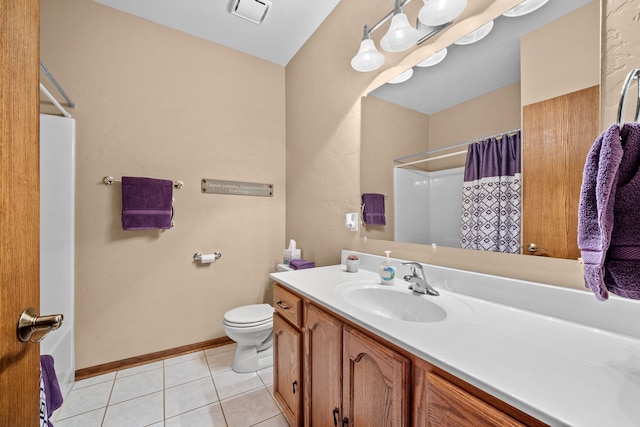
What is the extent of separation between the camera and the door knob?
1.48 feet

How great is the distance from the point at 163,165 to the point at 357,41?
166 cm

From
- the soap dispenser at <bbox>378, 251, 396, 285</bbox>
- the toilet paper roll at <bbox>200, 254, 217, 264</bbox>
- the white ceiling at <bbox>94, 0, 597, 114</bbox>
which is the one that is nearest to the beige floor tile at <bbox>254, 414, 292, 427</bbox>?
the soap dispenser at <bbox>378, 251, 396, 285</bbox>

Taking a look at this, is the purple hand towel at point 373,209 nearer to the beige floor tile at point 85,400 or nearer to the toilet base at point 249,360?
the toilet base at point 249,360

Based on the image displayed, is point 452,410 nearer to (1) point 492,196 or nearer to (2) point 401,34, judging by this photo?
(1) point 492,196

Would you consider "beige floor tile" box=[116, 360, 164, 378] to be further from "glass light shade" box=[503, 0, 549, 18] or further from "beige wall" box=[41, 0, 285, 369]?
"glass light shade" box=[503, 0, 549, 18]

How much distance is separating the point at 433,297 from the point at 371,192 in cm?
70

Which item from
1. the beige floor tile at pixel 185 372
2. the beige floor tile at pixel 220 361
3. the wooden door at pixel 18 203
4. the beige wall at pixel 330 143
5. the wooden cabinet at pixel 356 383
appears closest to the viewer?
the wooden door at pixel 18 203

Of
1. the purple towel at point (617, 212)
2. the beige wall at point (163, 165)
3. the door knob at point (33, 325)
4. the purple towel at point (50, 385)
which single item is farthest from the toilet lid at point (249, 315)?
Result: the purple towel at point (617, 212)

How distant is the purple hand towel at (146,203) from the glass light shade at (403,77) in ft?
5.55

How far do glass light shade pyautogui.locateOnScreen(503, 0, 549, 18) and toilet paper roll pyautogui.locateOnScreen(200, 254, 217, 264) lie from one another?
2228mm

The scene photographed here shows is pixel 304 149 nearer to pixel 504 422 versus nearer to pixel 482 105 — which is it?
pixel 482 105

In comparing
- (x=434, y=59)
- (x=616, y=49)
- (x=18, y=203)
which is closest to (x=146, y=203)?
(x=18, y=203)

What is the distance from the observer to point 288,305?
1.22 metres

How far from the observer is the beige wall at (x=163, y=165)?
171 centimetres
